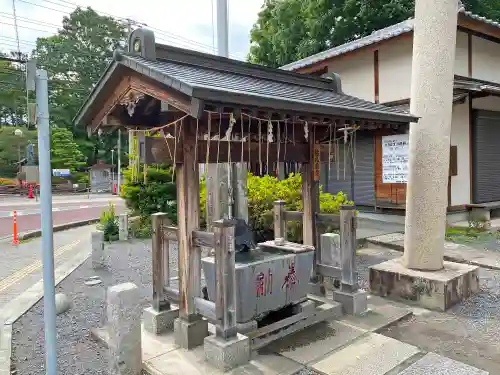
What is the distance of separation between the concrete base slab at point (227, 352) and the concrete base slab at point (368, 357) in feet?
2.54

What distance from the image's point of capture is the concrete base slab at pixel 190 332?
4575mm

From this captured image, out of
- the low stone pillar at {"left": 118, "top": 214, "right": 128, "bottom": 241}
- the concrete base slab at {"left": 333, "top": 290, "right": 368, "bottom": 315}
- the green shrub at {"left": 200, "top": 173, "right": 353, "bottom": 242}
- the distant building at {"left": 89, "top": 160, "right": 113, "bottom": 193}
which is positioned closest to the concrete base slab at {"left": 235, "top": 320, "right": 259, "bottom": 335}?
the concrete base slab at {"left": 333, "top": 290, "right": 368, "bottom": 315}

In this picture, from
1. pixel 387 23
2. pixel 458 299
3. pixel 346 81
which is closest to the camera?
pixel 458 299

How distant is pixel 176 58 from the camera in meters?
4.67

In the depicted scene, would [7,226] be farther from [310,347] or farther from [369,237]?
[310,347]

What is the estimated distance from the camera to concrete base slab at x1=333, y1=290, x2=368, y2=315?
556 cm

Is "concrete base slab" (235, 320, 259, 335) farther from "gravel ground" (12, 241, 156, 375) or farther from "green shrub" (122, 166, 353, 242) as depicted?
"green shrub" (122, 166, 353, 242)

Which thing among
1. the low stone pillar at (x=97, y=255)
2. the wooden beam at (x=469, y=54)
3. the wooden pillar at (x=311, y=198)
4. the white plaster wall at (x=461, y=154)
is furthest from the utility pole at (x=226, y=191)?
the wooden beam at (x=469, y=54)

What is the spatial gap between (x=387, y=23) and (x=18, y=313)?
20.8m

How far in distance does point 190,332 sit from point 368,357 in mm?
2076

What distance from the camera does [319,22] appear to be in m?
21.0

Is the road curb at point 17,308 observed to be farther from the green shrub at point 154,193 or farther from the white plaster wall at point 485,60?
the white plaster wall at point 485,60

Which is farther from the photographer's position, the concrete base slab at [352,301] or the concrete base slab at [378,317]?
the concrete base slab at [352,301]

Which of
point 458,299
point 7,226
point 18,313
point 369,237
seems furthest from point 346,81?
point 7,226
